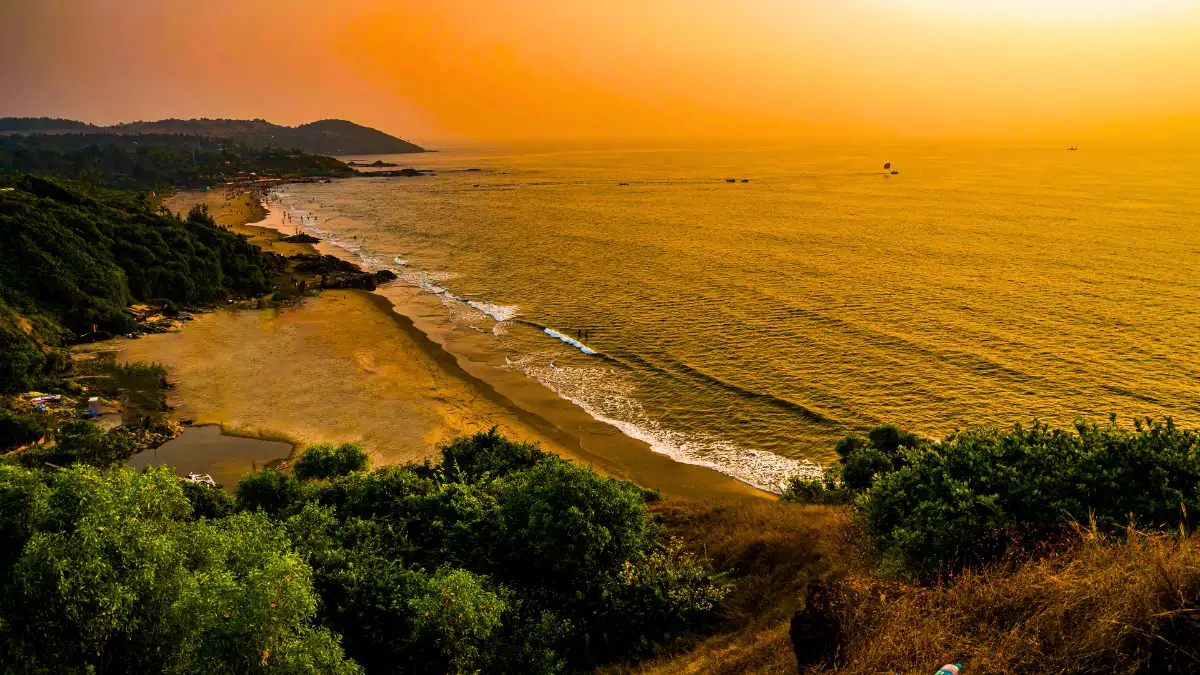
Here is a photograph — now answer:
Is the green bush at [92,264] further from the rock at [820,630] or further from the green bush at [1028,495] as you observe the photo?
the green bush at [1028,495]

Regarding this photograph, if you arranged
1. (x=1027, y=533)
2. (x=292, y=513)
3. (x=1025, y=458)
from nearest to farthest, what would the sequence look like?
(x=1027, y=533) → (x=1025, y=458) → (x=292, y=513)

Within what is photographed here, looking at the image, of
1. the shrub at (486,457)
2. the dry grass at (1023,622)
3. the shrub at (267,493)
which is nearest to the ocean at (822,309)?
the shrub at (486,457)

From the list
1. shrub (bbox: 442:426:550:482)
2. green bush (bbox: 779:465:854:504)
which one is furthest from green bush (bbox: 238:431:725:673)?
green bush (bbox: 779:465:854:504)

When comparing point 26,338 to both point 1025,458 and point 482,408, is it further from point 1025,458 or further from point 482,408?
point 1025,458

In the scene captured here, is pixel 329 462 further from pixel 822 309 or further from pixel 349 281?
pixel 349 281

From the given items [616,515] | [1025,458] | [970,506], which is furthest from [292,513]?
[1025,458]
